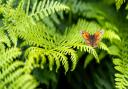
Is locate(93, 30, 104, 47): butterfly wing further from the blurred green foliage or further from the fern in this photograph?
the fern

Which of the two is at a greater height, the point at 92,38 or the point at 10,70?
the point at 92,38

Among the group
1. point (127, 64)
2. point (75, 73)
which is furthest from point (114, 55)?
point (75, 73)

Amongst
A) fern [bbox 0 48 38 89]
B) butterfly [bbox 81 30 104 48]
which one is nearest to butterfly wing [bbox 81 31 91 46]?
butterfly [bbox 81 30 104 48]

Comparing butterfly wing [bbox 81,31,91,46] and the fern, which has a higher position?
butterfly wing [bbox 81,31,91,46]

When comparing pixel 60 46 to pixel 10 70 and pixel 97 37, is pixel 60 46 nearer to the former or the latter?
pixel 97 37

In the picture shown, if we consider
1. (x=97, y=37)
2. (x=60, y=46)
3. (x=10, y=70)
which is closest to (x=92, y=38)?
(x=97, y=37)

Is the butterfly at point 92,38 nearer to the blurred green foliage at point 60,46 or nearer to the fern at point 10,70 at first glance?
the blurred green foliage at point 60,46

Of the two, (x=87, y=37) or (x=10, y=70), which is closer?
(x=10, y=70)

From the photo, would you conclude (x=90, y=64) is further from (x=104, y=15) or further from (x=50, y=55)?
(x=50, y=55)

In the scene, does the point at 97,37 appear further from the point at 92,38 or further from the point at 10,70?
the point at 10,70
